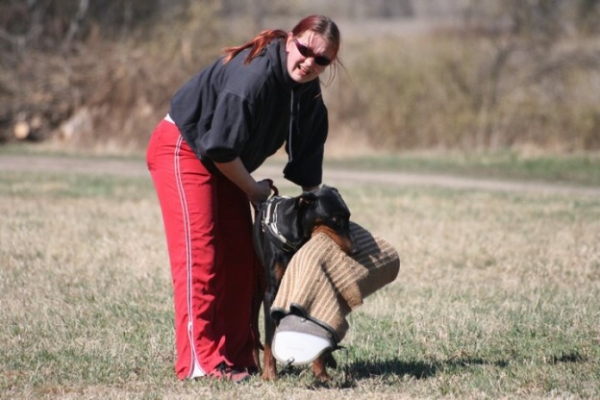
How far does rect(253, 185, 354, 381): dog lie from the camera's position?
484 centimetres

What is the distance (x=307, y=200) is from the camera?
4855mm

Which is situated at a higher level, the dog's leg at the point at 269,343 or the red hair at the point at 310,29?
the red hair at the point at 310,29

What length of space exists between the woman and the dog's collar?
13cm

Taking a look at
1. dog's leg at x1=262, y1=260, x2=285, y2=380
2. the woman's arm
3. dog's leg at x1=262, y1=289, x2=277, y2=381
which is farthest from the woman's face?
dog's leg at x1=262, y1=289, x2=277, y2=381

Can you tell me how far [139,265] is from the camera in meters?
8.52

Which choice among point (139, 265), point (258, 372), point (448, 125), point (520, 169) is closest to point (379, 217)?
point (139, 265)

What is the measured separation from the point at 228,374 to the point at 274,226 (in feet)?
2.68

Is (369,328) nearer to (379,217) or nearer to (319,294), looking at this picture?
(319,294)

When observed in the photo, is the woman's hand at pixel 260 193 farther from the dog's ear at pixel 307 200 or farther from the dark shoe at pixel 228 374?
the dark shoe at pixel 228 374

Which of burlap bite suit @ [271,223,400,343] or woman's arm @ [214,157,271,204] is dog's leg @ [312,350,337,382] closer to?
burlap bite suit @ [271,223,400,343]

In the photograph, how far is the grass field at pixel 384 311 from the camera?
16.8 feet

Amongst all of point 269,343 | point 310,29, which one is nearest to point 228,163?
point 310,29

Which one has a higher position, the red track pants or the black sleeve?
the black sleeve

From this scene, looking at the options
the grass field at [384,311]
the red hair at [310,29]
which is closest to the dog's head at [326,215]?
the red hair at [310,29]
